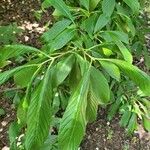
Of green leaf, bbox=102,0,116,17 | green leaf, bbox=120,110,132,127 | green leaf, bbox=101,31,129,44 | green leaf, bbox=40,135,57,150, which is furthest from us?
green leaf, bbox=120,110,132,127

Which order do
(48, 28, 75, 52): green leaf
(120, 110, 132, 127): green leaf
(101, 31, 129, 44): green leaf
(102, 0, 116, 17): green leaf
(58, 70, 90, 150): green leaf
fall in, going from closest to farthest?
(58, 70, 90, 150): green leaf
(48, 28, 75, 52): green leaf
(101, 31, 129, 44): green leaf
(102, 0, 116, 17): green leaf
(120, 110, 132, 127): green leaf

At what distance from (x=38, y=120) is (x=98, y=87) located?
0.28 metres

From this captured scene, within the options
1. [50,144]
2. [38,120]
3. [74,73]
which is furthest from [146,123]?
[38,120]

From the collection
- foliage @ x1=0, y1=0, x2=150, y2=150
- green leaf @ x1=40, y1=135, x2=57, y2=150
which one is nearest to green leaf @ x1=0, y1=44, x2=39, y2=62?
foliage @ x1=0, y1=0, x2=150, y2=150

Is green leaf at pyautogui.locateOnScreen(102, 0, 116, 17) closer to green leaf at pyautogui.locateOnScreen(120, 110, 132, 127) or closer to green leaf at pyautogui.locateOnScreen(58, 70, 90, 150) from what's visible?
green leaf at pyautogui.locateOnScreen(58, 70, 90, 150)

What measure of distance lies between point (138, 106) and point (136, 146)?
2.64 ft

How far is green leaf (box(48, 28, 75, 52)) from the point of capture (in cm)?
147

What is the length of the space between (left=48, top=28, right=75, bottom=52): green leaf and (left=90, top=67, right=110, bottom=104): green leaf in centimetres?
31

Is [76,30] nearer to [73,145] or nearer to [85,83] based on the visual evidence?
[85,83]

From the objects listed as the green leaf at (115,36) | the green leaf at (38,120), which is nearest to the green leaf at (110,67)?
the green leaf at (38,120)

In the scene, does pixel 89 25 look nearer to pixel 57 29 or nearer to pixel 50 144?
pixel 57 29

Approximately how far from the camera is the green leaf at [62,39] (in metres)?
1.47

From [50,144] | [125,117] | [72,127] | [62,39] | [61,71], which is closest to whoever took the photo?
[72,127]

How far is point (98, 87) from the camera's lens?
120 cm
